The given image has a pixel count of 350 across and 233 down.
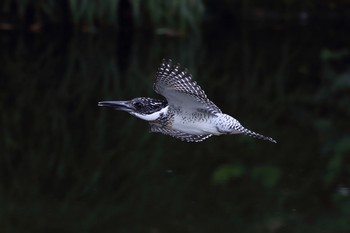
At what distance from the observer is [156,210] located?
6.54 metres

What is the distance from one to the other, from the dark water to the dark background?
2 centimetres

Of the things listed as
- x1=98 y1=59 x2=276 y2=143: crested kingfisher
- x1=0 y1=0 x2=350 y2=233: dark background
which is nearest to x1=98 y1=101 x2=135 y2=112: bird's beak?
x1=98 y1=59 x2=276 y2=143: crested kingfisher

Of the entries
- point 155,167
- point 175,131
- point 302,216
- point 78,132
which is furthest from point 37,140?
point 175,131

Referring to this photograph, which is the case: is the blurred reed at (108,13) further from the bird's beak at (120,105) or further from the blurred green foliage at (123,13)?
the bird's beak at (120,105)

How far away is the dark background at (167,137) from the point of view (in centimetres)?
656

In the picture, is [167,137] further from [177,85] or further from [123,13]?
[177,85]

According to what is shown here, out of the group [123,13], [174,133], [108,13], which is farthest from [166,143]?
[123,13]

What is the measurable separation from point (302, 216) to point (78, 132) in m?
2.39

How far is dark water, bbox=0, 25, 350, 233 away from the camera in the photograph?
6496mm

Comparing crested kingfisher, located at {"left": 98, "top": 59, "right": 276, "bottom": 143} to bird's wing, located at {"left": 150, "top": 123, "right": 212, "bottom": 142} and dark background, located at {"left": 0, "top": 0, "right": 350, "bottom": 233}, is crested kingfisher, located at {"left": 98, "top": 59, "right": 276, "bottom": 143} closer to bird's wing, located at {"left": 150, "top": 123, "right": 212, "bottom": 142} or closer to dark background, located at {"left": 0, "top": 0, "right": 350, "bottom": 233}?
bird's wing, located at {"left": 150, "top": 123, "right": 212, "bottom": 142}

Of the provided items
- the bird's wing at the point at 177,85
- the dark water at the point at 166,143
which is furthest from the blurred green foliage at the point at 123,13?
the bird's wing at the point at 177,85

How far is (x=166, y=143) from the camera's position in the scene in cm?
798

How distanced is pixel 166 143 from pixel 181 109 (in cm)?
366

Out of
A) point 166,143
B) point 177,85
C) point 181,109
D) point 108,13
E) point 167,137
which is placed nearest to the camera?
point 177,85
